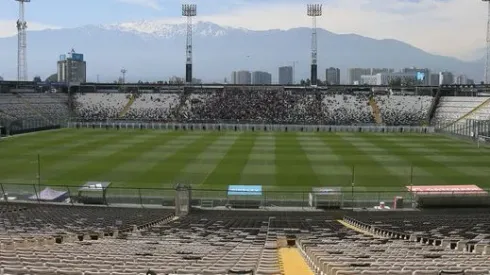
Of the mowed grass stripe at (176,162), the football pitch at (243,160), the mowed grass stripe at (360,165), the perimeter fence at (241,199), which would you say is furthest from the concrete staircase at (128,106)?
the perimeter fence at (241,199)

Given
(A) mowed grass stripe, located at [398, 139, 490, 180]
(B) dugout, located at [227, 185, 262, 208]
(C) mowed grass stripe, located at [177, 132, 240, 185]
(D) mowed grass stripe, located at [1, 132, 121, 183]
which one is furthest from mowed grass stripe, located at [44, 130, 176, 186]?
(A) mowed grass stripe, located at [398, 139, 490, 180]


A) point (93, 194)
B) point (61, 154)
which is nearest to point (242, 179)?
point (93, 194)

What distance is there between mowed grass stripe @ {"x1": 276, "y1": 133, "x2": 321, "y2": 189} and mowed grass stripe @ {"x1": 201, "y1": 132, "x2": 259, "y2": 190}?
298 cm

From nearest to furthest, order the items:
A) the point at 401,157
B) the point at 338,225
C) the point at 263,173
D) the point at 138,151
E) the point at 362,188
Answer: the point at 338,225 < the point at 362,188 < the point at 263,173 < the point at 401,157 < the point at 138,151

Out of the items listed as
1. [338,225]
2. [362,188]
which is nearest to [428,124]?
[362,188]

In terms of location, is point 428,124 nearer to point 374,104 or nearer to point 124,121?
point 374,104

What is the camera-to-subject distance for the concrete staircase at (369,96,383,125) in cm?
9189

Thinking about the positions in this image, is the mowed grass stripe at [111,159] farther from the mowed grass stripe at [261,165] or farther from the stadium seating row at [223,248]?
the stadium seating row at [223,248]

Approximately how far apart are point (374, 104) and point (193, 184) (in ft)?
221

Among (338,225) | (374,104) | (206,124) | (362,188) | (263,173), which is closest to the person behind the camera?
(338,225)

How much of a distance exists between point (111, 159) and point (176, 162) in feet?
20.3

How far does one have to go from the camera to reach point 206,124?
87.9 m

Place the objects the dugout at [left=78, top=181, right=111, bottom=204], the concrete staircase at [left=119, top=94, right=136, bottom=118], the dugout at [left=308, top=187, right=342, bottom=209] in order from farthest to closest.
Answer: the concrete staircase at [left=119, top=94, right=136, bottom=118], the dugout at [left=78, top=181, right=111, bottom=204], the dugout at [left=308, top=187, right=342, bottom=209]

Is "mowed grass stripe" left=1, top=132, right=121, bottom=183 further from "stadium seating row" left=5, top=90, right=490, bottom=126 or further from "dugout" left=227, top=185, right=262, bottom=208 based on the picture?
"stadium seating row" left=5, top=90, right=490, bottom=126
